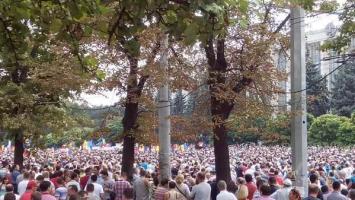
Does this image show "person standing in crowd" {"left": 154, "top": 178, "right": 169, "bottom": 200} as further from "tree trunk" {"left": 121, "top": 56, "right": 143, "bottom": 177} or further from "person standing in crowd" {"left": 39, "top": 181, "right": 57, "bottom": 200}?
"tree trunk" {"left": 121, "top": 56, "right": 143, "bottom": 177}

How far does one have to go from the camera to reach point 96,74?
24.0 feet

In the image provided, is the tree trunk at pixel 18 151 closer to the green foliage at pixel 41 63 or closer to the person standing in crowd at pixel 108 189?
the green foliage at pixel 41 63

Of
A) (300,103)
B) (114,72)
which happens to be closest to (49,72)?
(114,72)

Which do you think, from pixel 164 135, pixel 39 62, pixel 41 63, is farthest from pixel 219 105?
pixel 39 62

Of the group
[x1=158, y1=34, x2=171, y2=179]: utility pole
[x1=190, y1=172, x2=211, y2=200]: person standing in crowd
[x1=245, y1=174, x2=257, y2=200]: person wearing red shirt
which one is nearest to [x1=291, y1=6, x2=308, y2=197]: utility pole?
[x1=245, y1=174, x2=257, y2=200]: person wearing red shirt

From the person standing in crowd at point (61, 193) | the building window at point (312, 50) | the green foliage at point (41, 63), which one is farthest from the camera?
the building window at point (312, 50)

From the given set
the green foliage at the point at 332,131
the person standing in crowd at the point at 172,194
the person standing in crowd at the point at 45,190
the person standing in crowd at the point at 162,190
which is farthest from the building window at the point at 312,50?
the person standing in crowd at the point at 45,190

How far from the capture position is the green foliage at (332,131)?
233 ft

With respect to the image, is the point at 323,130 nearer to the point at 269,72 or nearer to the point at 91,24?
the point at 269,72

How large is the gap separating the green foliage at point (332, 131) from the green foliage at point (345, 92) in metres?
6.31

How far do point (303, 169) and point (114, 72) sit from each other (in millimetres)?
7255

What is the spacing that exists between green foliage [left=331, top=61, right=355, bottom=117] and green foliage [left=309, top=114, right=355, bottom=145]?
6310 millimetres

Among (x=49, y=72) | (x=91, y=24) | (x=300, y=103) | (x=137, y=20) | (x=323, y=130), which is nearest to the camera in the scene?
(x=137, y=20)

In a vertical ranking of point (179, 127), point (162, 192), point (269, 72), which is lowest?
point (162, 192)
